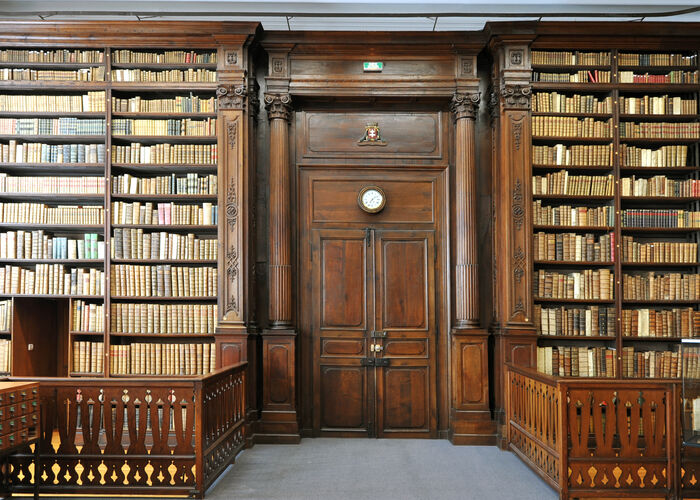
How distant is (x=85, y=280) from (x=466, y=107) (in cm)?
408

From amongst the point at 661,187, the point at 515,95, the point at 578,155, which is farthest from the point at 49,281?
the point at 661,187

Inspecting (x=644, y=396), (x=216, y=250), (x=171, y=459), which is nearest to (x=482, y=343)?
(x=644, y=396)

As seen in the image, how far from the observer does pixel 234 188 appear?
6.30 meters

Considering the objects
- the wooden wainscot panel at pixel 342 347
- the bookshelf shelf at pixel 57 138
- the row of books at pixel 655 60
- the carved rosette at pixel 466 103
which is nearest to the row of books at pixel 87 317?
the bookshelf shelf at pixel 57 138

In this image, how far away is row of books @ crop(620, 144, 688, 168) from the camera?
6.42 m

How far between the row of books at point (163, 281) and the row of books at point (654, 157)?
4154 millimetres

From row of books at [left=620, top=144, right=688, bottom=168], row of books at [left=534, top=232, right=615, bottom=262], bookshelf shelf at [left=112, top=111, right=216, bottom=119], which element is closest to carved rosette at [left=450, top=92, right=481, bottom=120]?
row of books at [left=534, top=232, right=615, bottom=262]

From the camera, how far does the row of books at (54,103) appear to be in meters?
6.42

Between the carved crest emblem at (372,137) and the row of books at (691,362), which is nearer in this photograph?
the row of books at (691,362)

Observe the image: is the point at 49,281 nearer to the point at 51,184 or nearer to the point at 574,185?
the point at 51,184

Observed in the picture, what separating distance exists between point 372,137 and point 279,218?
1272mm

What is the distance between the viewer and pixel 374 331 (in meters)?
6.67

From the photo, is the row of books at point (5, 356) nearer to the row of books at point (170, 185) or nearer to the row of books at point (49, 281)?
the row of books at point (49, 281)

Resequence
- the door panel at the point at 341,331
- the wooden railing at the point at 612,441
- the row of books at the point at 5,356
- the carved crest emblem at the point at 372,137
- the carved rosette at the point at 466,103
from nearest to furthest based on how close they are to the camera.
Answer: the wooden railing at the point at 612,441, the row of books at the point at 5,356, the carved rosette at the point at 466,103, the door panel at the point at 341,331, the carved crest emblem at the point at 372,137
